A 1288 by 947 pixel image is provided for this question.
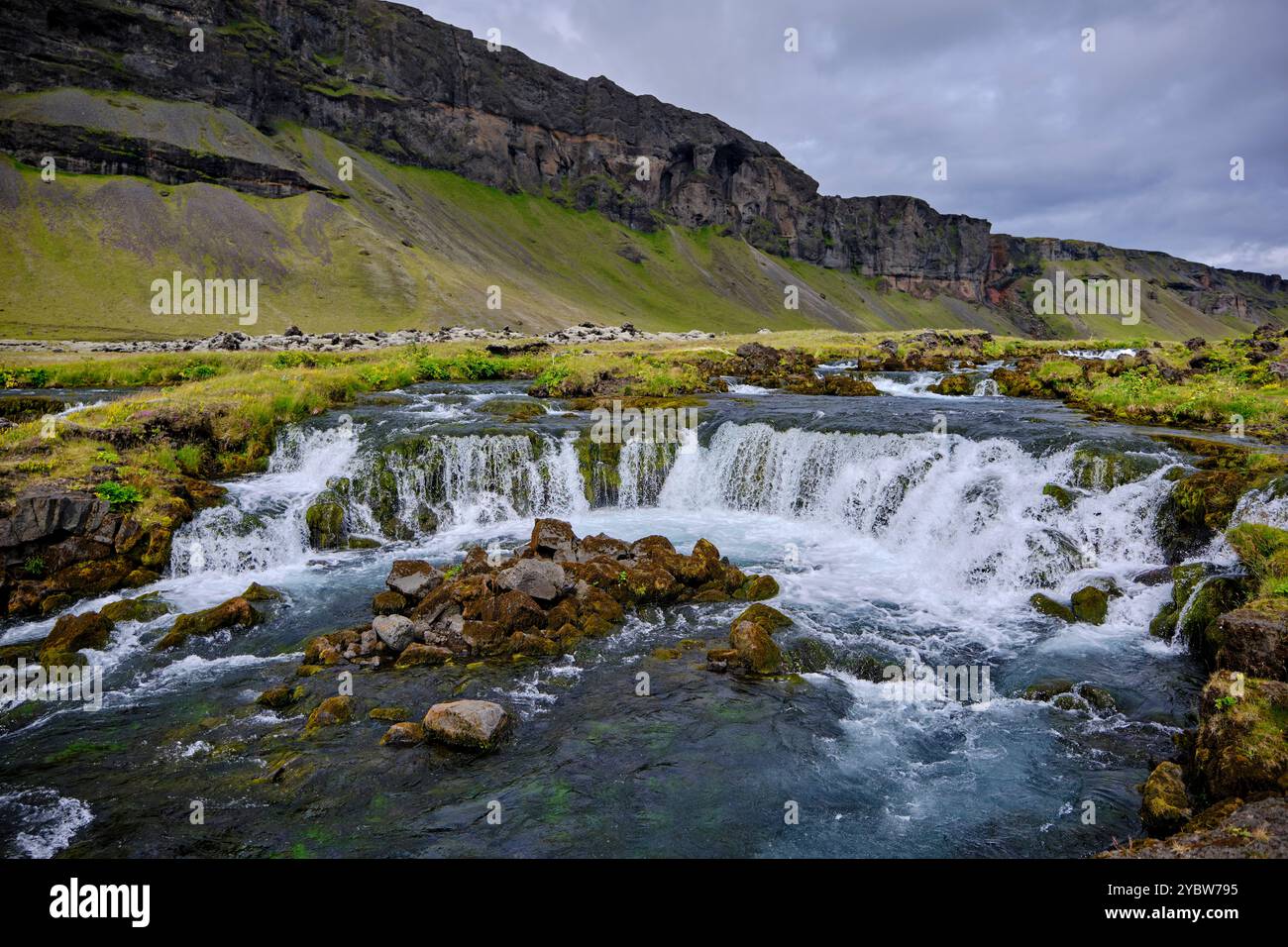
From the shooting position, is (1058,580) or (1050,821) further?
(1058,580)

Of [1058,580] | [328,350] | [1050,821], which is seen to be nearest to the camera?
[1050,821]

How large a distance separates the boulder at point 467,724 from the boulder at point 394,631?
2.86 meters

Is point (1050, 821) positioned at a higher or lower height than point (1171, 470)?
lower

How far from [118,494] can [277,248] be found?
8771 cm

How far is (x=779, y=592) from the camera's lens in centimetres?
1614

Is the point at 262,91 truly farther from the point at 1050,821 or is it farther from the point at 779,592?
the point at 1050,821

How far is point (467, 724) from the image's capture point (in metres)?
9.96

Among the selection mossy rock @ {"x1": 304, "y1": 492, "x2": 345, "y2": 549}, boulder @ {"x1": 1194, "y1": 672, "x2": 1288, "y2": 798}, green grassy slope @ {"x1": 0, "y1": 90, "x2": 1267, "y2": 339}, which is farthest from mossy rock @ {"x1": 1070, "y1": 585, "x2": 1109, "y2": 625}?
green grassy slope @ {"x1": 0, "y1": 90, "x2": 1267, "y2": 339}

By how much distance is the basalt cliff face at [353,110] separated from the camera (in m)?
94.7

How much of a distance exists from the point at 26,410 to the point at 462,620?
22903 millimetres

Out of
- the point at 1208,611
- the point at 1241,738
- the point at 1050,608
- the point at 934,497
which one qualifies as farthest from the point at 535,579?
the point at 1208,611

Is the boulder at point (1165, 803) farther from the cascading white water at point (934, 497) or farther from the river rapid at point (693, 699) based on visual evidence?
the cascading white water at point (934, 497)
